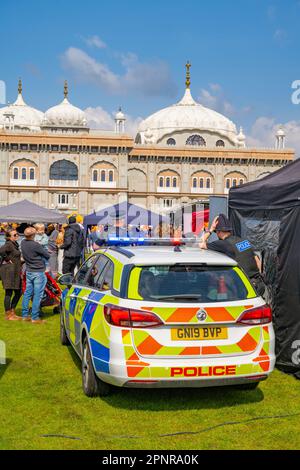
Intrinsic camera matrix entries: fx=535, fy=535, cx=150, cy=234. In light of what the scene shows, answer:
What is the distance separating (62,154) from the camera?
6438cm

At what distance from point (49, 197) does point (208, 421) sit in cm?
6061

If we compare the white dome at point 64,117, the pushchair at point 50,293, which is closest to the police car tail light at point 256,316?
the pushchair at point 50,293

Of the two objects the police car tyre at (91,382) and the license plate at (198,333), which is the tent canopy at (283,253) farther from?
the police car tyre at (91,382)

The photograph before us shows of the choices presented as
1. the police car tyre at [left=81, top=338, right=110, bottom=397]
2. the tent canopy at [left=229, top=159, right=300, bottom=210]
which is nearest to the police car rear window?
Answer: the police car tyre at [left=81, top=338, right=110, bottom=397]

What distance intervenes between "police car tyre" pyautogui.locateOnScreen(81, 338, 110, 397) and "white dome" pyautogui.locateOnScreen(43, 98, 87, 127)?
67.9 meters

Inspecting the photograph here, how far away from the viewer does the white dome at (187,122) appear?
76125 mm

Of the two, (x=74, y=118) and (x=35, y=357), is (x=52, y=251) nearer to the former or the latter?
(x=35, y=357)

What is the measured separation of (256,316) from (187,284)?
747mm

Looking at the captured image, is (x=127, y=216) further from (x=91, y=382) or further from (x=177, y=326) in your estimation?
(x=177, y=326)

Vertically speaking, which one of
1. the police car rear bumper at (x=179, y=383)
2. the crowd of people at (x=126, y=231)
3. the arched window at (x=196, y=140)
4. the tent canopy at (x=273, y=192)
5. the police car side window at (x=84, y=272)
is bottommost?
the police car rear bumper at (x=179, y=383)

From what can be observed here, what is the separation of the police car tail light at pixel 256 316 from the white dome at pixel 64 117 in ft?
225

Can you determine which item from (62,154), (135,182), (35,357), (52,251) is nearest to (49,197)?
(62,154)

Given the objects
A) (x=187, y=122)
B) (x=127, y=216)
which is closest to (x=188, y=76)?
(x=187, y=122)
